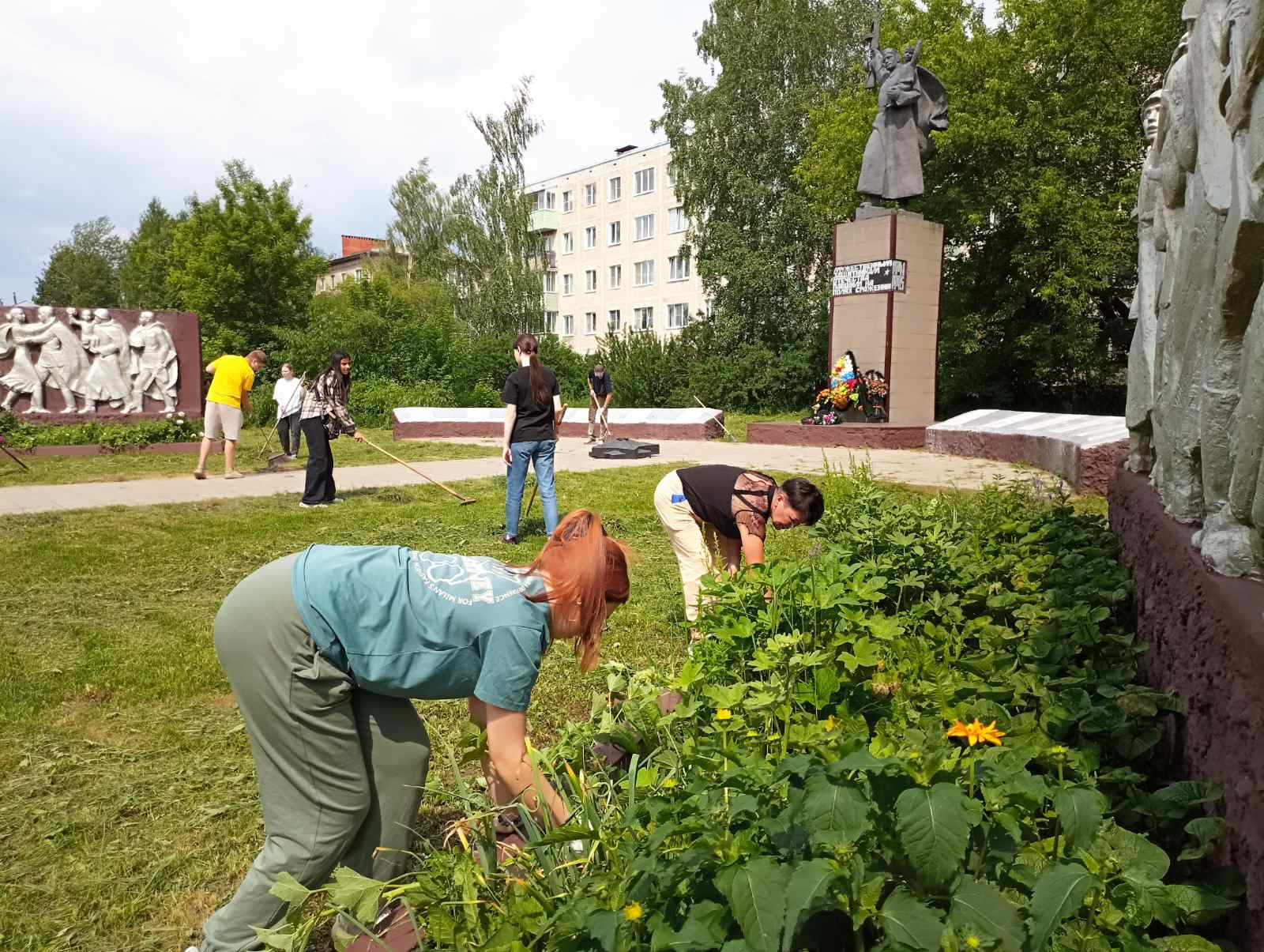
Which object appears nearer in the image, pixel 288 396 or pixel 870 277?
pixel 288 396

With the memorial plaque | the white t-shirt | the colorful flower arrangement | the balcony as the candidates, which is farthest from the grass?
the balcony

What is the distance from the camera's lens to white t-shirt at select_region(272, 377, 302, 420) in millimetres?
12984

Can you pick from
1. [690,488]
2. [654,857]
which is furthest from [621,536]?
[654,857]

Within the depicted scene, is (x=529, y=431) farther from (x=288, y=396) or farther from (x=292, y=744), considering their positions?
(x=288, y=396)

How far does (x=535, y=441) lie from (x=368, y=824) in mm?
5343

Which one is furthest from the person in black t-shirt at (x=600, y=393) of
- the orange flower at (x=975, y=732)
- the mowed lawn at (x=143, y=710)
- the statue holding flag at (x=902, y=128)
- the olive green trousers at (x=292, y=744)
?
the orange flower at (x=975, y=732)

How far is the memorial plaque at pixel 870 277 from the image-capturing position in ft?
53.5

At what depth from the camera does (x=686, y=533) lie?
184 inches

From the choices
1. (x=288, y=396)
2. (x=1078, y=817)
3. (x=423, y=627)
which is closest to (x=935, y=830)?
(x=1078, y=817)

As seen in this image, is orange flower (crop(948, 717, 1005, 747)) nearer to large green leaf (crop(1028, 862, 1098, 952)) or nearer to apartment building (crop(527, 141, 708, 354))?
large green leaf (crop(1028, 862, 1098, 952))

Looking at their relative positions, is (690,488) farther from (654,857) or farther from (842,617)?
(654,857)

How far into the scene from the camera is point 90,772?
3506mm

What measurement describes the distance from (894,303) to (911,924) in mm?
16030

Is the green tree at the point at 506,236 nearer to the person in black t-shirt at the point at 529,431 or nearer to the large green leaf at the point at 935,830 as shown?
the person in black t-shirt at the point at 529,431
